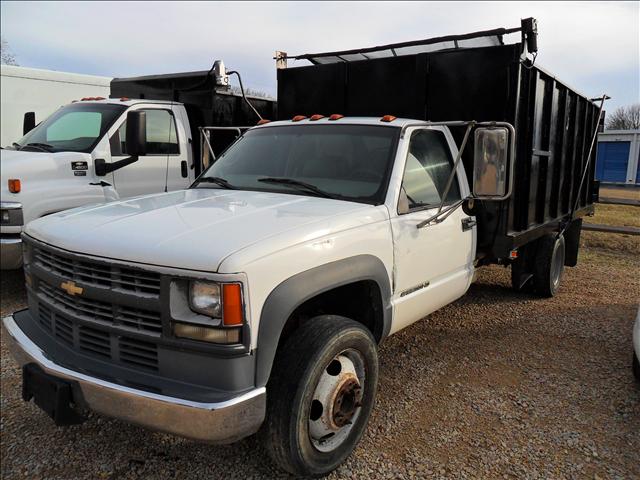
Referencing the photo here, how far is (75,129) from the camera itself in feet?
21.2

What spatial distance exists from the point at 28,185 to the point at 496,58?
4.80 metres


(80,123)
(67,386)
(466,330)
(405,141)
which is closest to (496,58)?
(405,141)

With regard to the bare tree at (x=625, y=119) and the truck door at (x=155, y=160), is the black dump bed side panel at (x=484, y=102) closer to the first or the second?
the truck door at (x=155, y=160)

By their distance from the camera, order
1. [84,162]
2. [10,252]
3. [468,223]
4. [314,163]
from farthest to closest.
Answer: [84,162] < [10,252] < [468,223] < [314,163]

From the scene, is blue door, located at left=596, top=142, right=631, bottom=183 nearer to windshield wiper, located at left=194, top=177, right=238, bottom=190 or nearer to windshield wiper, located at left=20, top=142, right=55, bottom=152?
windshield wiper, located at left=20, top=142, right=55, bottom=152

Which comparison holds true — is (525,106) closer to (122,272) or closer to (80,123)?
(122,272)

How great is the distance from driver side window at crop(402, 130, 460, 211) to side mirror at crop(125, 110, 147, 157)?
3.41 meters

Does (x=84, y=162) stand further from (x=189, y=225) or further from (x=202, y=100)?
(x=189, y=225)

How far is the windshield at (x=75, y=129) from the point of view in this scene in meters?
6.28

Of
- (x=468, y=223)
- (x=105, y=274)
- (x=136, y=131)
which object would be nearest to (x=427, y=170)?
(x=468, y=223)

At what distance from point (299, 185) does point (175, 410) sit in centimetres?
183

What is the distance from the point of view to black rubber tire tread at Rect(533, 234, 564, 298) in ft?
19.5

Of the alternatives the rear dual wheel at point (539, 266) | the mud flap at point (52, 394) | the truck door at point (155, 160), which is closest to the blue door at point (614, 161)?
the rear dual wheel at point (539, 266)

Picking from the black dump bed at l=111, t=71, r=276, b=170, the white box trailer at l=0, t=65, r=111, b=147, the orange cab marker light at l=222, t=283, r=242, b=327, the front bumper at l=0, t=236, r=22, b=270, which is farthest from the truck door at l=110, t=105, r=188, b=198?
the orange cab marker light at l=222, t=283, r=242, b=327
